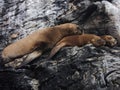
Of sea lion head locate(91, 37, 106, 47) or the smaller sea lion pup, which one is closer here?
sea lion head locate(91, 37, 106, 47)

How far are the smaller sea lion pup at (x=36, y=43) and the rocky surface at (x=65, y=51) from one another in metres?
0.24

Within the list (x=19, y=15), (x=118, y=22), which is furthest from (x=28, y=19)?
(x=118, y=22)

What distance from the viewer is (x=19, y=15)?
9656 millimetres

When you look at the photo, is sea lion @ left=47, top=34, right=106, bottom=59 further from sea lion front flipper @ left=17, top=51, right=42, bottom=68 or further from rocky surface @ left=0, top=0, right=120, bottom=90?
sea lion front flipper @ left=17, top=51, right=42, bottom=68

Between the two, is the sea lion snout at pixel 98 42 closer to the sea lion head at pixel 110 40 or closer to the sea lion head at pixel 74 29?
the sea lion head at pixel 110 40

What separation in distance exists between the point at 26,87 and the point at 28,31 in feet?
7.47

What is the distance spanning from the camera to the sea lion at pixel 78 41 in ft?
24.7

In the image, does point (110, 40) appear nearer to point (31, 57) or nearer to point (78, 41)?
point (78, 41)

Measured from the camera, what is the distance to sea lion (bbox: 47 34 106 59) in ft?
24.7

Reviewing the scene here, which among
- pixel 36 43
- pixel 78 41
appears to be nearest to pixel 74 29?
pixel 78 41

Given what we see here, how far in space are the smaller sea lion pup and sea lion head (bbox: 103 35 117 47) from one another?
740 millimetres

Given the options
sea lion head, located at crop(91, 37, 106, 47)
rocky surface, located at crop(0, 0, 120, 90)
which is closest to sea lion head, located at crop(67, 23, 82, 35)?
rocky surface, located at crop(0, 0, 120, 90)

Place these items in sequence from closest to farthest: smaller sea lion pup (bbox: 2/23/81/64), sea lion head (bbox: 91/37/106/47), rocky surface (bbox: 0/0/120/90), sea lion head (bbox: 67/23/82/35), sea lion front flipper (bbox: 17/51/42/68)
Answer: rocky surface (bbox: 0/0/120/90) → sea lion head (bbox: 91/37/106/47) → sea lion front flipper (bbox: 17/51/42/68) → smaller sea lion pup (bbox: 2/23/81/64) → sea lion head (bbox: 67/23/82/35)

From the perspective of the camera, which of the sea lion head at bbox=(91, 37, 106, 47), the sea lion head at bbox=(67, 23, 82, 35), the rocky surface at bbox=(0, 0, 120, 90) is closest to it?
the rocky surface at bbox=(0, 0, 120, 90)
